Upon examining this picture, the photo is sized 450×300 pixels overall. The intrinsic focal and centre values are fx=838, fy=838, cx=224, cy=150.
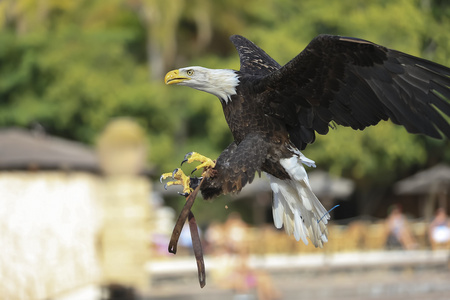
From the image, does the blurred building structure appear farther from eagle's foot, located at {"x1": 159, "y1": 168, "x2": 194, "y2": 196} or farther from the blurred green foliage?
the blurred green foliage

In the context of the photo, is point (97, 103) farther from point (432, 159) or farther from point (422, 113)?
point (422, 113)

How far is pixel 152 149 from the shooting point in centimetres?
2384

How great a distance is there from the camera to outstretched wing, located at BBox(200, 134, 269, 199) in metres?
3.98

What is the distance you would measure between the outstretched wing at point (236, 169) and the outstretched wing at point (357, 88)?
0.79 feet

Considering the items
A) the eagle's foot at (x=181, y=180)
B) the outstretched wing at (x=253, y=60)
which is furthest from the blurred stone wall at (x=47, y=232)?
the eagle's foot at (x=181, y=180)

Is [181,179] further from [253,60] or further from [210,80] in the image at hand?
[253,60]

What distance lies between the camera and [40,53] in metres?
24.8

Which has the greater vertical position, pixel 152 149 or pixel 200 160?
pixel 152 149

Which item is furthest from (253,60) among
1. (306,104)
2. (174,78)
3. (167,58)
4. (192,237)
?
(167,58)

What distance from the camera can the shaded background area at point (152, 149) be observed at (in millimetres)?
10703

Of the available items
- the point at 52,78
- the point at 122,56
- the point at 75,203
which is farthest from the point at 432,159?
the point at 75,203

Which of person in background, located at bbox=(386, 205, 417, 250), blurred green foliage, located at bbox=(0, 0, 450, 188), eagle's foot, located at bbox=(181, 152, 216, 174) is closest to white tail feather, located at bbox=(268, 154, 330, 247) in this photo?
eagle's foot, located at bbox=(181, 152, 216, 174)

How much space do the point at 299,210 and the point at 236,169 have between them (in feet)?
2.19

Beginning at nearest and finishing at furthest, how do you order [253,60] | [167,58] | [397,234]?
[253,60]
[397,234]
[167,58]
